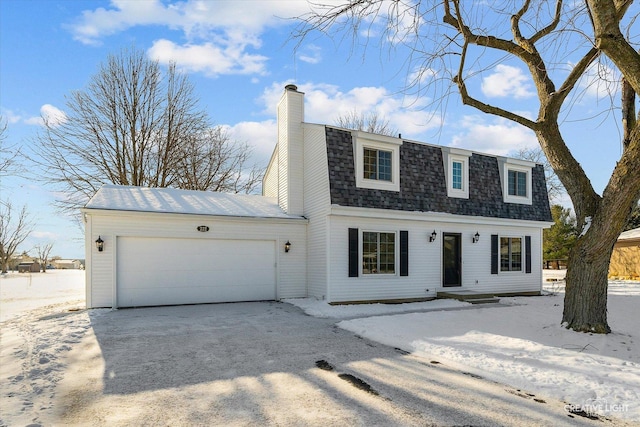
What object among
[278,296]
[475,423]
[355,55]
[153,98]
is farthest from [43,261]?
[475,423]

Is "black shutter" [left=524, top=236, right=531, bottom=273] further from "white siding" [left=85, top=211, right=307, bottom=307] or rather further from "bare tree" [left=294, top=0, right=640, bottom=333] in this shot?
"white siding" [left=85, top=211, right=307, bottom=307]

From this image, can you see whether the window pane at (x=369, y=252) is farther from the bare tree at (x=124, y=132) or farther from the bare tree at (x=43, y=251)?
the bare tree at (x=43, y=251)

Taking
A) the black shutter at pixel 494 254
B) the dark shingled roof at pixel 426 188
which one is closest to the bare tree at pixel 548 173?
the dark shingled roof at pixel 426 188

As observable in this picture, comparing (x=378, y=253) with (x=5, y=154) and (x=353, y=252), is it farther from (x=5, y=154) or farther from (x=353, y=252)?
(x=5, y=154)

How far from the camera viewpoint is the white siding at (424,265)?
32.9ft

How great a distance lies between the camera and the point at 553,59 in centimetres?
657

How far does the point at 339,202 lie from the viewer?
9.84 m

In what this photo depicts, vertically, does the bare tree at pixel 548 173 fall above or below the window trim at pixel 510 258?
above

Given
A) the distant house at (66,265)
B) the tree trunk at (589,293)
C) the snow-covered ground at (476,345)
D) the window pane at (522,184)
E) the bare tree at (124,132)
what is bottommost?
the distant house at (66,265)

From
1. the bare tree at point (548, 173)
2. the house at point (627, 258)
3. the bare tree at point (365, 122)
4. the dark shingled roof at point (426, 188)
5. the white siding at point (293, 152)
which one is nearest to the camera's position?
the dark shingled roof at point (426, 188)

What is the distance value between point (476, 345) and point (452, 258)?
6.30 meters

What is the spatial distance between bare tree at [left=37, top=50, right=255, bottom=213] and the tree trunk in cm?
1711

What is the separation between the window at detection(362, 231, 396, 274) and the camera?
1033 centimetres

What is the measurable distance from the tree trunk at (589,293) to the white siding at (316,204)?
5598mm
